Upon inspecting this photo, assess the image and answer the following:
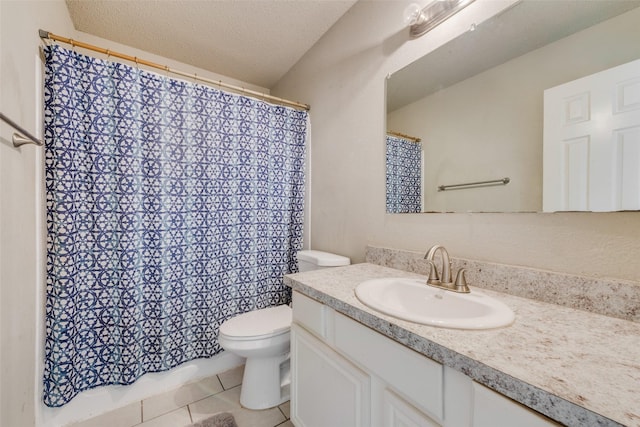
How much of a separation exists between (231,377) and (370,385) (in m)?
1.30

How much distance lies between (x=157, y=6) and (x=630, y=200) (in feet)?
7.73

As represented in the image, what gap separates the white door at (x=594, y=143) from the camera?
70 cm

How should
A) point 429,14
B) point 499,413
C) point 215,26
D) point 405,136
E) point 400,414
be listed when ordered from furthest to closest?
point 215,26
point 405,136
point 429,14
point 400,414
point 499,413

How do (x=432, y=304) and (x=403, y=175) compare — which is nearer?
(x=432, y=304)

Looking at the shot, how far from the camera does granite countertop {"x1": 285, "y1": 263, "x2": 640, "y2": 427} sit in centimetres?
40

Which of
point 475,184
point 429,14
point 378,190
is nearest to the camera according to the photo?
point 475,184

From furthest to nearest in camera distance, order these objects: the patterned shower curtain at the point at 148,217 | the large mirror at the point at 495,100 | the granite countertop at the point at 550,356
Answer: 1. the patterned shower curtain at the point at 148,217
2. the large mirror at the point at 495,100
3. the granite countertop at the point at 550,356

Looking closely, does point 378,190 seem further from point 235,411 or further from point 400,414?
point 235,411

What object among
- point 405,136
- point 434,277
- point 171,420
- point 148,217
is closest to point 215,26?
point 148,217

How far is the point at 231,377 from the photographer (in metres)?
1.69

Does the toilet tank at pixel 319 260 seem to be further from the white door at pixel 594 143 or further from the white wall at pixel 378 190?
the white door at pixel 594 143

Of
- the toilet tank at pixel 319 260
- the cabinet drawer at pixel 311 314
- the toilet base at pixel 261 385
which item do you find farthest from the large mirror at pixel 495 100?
the toilet base at pixel 261 385

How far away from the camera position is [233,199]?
5.55 ft

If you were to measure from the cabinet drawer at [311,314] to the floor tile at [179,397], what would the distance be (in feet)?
3.01
